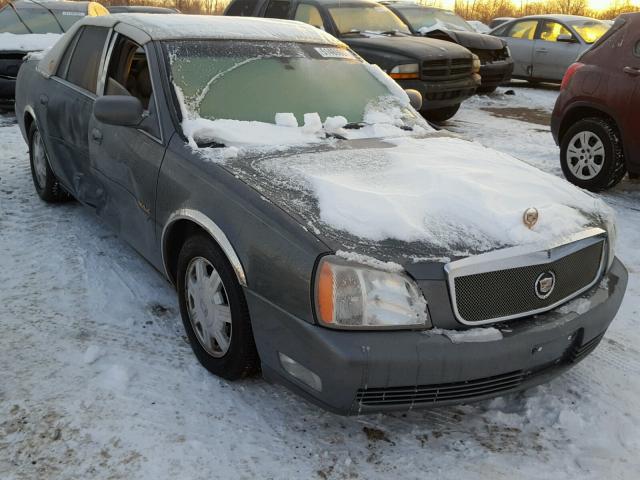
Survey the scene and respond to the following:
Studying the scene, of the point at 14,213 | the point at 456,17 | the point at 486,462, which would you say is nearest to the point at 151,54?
the point at 14,213

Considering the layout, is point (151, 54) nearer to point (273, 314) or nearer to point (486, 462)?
point (273, 314)

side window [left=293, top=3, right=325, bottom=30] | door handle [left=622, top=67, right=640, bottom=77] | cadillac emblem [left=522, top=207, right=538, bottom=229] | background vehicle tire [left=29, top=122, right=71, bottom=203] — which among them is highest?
side window [left=293, top=3, right=325, bottom=30]

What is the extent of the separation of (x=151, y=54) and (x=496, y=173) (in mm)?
1948

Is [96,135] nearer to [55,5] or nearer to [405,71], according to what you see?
[405,71]

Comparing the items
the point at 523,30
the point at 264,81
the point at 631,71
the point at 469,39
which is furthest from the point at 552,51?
the point at 264,81

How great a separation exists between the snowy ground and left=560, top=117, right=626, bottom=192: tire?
8.49 ft

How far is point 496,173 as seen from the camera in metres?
3.11

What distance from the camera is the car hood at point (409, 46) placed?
8.44 meters

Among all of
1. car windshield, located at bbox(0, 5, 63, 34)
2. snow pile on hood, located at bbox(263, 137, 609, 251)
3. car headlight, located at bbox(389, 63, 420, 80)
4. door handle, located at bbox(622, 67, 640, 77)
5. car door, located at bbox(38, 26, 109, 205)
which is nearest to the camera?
snow pile on hood, located at bbox(263, 137, 609, 251)

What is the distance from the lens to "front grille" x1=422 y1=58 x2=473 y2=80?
8438 millimetres

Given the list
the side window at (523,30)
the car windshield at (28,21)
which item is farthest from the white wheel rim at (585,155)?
the side window at (523,30)

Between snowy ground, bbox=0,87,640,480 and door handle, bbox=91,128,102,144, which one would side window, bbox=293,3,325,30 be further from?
snowy ground, bbox=0,87,640,480

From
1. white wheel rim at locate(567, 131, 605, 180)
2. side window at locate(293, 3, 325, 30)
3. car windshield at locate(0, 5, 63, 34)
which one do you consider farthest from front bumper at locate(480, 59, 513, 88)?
car windshield at locate(0, 5, 63, 34)

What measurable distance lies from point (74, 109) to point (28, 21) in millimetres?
6140
